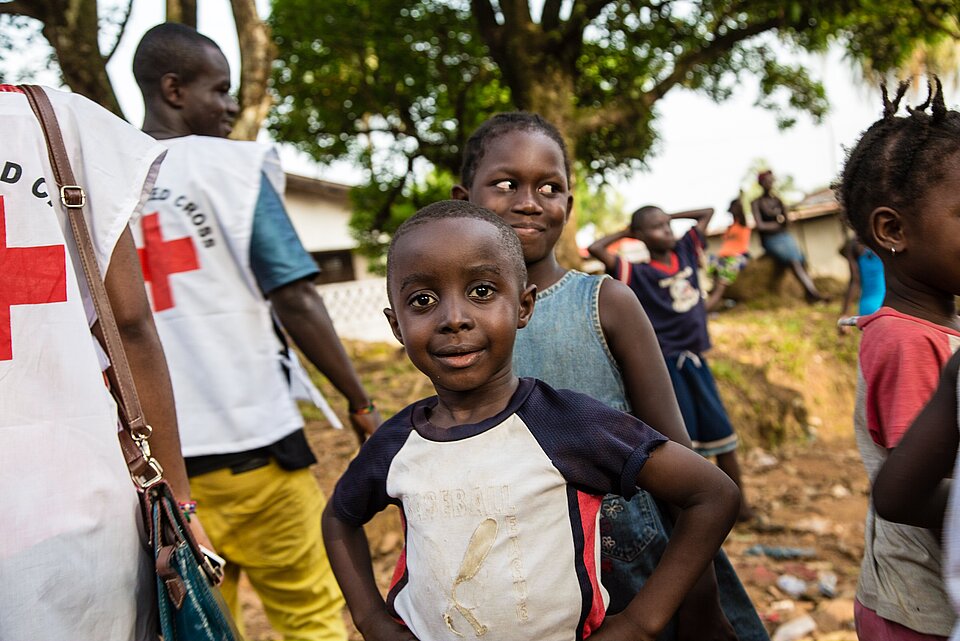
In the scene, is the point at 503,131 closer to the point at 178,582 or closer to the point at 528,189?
the point at 528,189

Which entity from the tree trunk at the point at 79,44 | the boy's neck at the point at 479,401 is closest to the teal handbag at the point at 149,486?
the boy's neck at the point at 479,401

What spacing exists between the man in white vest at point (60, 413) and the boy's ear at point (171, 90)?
872 mm

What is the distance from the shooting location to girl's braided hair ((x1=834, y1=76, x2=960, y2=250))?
141cm

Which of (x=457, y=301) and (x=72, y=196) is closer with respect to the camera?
(x=457, y=301)

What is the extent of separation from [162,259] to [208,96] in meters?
0.53

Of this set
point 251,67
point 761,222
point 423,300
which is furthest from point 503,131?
point 761,222

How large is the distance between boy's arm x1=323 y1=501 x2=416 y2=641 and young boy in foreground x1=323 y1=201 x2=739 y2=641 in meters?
0.02

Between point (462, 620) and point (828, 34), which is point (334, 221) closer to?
A: point (828, 34)

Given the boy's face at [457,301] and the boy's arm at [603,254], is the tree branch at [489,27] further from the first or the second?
the boy's face at [457,301]

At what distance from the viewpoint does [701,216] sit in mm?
4832

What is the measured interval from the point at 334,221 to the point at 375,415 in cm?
1677

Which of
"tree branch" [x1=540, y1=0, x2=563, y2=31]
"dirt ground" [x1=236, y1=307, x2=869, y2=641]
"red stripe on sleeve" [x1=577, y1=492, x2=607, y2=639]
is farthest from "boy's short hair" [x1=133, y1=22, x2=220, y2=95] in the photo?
"tree branch" [x1=540, y1=0, x2=563, y2=31]

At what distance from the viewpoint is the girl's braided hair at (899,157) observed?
55.6 inches

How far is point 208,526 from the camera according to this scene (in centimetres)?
231
